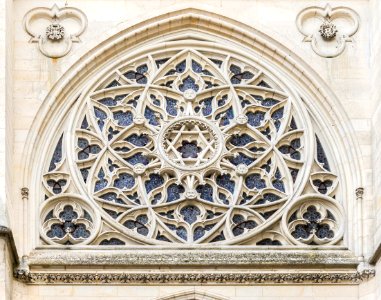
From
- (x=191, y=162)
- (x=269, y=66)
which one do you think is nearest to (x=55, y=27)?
(x=191, y=162)

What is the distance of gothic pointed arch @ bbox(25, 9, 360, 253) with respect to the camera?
83.4ft

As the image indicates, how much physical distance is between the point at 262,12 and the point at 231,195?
8.48 ft

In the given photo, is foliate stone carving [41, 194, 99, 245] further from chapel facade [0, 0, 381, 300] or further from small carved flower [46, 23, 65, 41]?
small carved flower [46, 23, 65, 41]

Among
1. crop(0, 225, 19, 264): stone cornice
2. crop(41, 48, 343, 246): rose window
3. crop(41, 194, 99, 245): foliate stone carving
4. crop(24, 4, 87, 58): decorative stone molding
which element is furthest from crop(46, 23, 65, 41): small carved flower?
crop(0, 225, 19, 264): stone cornice

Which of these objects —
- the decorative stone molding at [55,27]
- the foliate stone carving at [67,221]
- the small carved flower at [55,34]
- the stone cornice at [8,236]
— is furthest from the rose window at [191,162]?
the stone cornice at [8,236]

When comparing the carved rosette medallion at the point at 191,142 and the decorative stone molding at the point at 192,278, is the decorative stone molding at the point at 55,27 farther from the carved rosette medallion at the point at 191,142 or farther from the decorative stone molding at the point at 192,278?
the decorative stone molding at the point at 192,278

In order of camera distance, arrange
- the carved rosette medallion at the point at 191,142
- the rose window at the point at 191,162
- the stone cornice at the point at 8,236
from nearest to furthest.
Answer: the stone cornice at the point at 8,236 → the rose window at the point at 191,162 → the carved rosette medallion at the point at 191,142

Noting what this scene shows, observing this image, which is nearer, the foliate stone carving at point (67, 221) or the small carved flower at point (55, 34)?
the foliate stone carving at point (67, 221)

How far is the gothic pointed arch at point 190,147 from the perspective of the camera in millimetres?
25406

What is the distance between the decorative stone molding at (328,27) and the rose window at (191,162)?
75 cm

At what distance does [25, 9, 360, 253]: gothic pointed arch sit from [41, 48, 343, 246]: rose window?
0.01 m

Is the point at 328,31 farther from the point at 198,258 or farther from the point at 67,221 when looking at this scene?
the point at 67,221

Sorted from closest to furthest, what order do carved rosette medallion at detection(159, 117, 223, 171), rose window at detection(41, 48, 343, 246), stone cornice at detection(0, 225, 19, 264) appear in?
stone cornice at detection(0, 225, 19, 264), rose window at detection(41, 48, 343, 246), carved rosette medallion at detection(159, 117, 223, 171)

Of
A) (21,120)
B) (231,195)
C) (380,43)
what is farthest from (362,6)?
(21,120)
